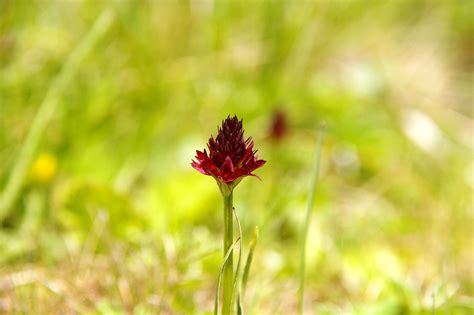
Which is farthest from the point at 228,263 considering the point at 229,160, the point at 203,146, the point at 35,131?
the point at 203,146

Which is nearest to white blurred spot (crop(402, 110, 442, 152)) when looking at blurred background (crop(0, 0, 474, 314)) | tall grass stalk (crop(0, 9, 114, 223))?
blurred background (crop(0, 0, 474, 314))

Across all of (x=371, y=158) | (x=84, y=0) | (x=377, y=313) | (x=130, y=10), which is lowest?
(x=377, y=313)

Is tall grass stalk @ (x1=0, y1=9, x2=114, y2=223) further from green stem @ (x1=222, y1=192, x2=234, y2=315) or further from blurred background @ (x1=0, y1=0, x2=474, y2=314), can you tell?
green stem @ (x1=222, y1=192, x2=234, y2=315)

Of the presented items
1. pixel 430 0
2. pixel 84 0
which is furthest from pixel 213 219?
pixel 430 0

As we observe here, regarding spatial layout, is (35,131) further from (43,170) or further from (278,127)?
(278,127)

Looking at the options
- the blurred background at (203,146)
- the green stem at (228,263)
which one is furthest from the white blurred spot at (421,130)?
the green stem at (228,263)

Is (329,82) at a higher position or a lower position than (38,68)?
higher

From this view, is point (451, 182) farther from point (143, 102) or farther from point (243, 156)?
point (243, 156)
